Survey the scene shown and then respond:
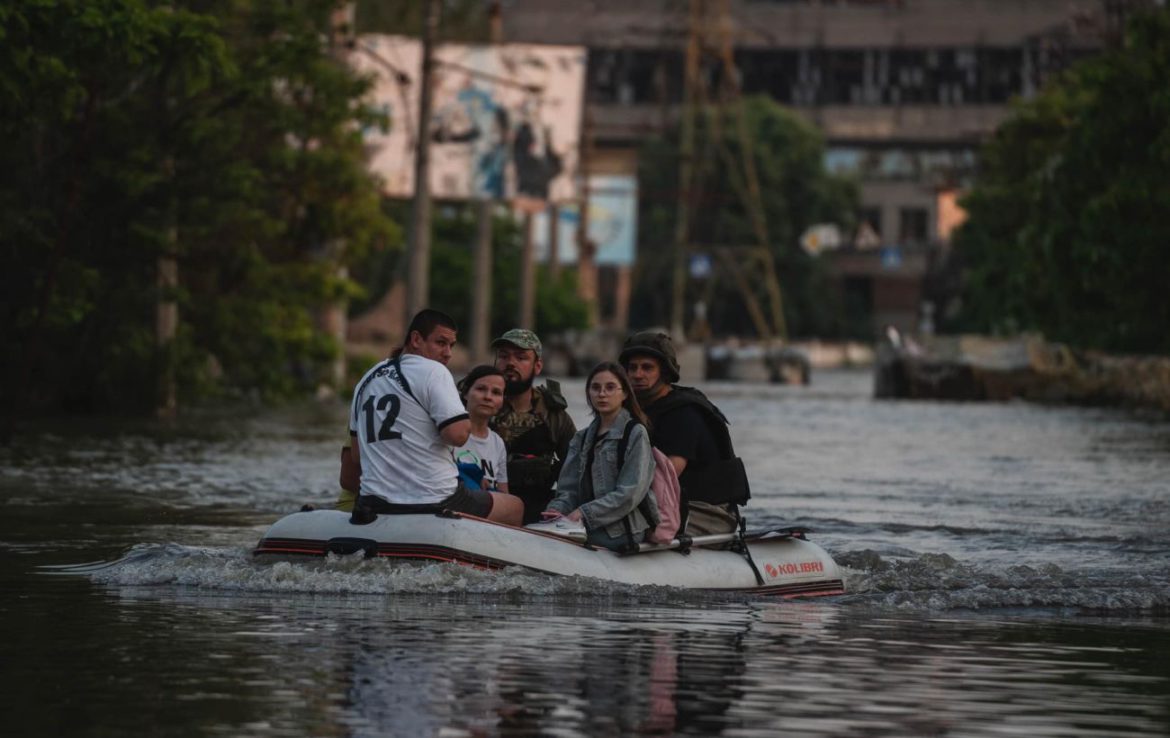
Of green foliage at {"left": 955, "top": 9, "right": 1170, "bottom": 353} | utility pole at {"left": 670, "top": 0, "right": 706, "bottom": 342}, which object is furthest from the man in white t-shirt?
utility pole at {"left": 670, "top": 0, "right": 706, "bottom": 342}

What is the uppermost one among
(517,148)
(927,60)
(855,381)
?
(927,60)

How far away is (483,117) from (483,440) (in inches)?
1795

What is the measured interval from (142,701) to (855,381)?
9738 centimetres

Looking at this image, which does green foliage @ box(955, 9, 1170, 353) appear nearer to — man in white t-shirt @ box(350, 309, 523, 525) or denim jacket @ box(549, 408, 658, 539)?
denim jacket @ box(549, 408, 658, 539)

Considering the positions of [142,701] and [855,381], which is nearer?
[142,701]

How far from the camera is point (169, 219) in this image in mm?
40938

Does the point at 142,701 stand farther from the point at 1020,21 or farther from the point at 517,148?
the point at 1020,21

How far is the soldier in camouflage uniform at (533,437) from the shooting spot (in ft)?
55.6

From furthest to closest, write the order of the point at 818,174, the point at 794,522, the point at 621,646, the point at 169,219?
the point at 818,174
the point at 169,219
the point at 794,522
the point at 621,646

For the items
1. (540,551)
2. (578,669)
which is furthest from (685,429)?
(578,669)

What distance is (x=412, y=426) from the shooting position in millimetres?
15359

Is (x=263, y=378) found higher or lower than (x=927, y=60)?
lower

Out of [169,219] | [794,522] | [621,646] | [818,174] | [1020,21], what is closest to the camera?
[621,646]

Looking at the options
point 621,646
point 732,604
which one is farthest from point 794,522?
point 621,646
